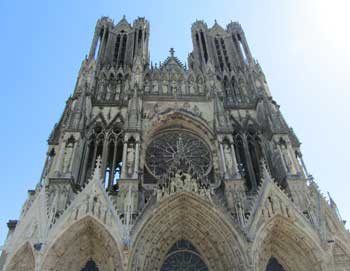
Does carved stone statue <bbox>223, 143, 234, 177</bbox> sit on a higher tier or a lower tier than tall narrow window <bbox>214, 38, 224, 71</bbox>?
lower

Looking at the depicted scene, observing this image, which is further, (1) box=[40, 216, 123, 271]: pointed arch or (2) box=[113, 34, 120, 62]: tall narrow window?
(2) box=[113, 34, 120, 62]: tall narrow window

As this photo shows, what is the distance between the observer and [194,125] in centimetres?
1784

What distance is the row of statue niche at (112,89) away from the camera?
19.1m

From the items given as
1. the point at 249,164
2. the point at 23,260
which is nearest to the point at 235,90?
the point at 249,164

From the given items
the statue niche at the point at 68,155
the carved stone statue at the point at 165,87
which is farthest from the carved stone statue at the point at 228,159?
the statue niche at the point at 68,155

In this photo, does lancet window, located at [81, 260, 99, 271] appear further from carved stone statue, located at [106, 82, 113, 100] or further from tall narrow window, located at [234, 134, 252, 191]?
carved stone statue, located at [106, 82, 113, 100]

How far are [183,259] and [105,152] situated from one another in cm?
633

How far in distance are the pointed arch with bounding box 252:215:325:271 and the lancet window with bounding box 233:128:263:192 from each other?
9.30 ft

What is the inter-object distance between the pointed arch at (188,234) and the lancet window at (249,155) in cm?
350

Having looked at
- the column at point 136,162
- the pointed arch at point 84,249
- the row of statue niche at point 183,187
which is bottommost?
the pointed arch at point 84,249

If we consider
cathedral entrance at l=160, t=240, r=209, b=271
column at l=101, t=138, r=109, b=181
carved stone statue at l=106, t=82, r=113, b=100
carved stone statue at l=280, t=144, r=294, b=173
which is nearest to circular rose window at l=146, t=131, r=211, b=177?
column at l=101, t=138, r=109, b=181

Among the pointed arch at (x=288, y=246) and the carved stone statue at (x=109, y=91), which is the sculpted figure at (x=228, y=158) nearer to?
the pointed arch at (x=288, y=246)

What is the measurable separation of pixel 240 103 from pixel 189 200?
8.46 m

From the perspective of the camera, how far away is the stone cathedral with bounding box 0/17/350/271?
1182 centimetres
